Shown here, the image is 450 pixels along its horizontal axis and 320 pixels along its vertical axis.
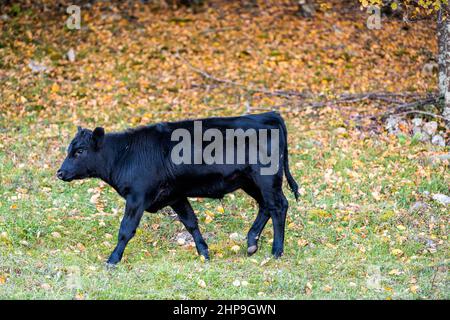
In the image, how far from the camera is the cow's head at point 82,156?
9898 mm

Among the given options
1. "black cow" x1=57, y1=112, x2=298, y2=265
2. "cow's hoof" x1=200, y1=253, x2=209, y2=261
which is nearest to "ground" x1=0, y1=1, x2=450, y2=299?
"cow's hoof" x1=200, y1=253, x2=209, y2=261

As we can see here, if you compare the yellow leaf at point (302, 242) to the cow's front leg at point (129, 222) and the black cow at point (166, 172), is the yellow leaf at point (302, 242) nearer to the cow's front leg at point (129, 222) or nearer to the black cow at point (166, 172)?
the black cow at point (166, 172)

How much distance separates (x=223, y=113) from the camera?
15.3 m

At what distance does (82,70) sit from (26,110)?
2.14m

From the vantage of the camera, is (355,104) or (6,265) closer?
(6,265)

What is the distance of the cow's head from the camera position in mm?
9898

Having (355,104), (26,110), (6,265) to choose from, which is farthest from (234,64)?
(6,265)

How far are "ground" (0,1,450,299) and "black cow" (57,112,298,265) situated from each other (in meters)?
0.53

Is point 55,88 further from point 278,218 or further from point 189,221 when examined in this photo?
point 278,218

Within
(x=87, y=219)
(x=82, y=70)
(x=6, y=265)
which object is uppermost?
(x=6, y=265)

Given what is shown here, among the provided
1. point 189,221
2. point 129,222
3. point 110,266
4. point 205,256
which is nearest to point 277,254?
point 205,256

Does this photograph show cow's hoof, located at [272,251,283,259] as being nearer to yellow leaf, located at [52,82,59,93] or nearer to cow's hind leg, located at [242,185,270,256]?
cow's hind leg, located at [242,185,270,256]
